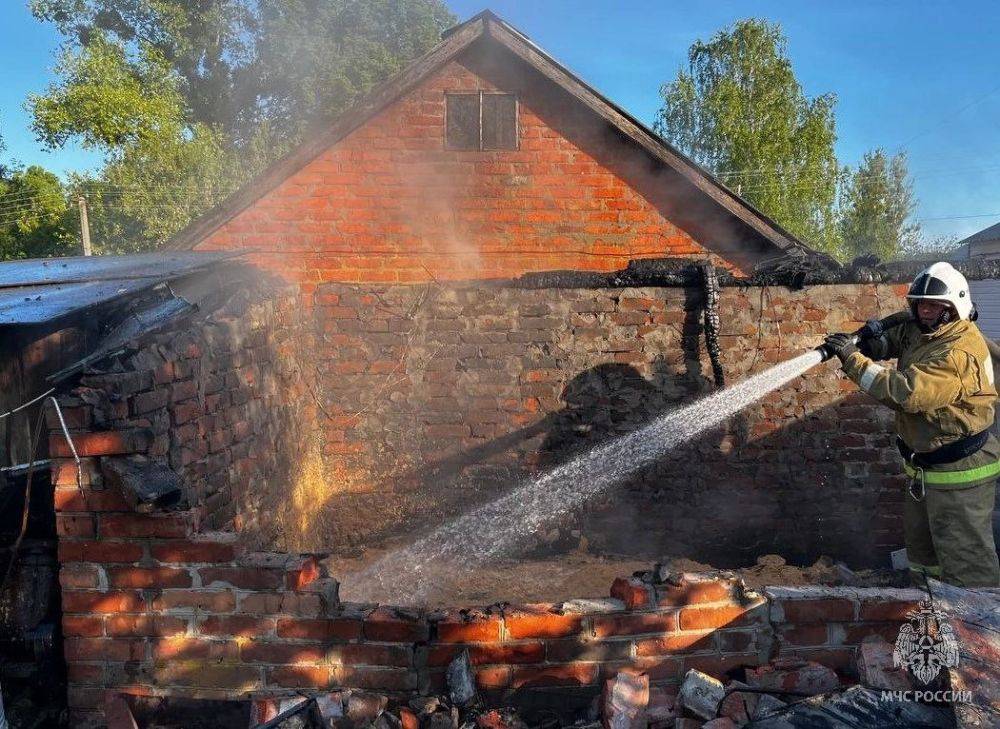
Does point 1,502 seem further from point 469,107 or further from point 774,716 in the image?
point 469,107

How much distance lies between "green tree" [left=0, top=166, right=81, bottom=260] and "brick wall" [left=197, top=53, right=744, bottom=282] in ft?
71.0

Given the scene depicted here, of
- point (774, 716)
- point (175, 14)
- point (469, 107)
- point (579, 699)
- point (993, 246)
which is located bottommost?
point (579, 699)

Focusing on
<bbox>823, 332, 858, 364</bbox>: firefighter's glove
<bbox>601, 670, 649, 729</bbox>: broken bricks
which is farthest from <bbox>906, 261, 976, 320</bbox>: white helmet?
<bbox>601, 670, 649, 729</bbox>: broken bricks

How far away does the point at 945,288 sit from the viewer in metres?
3.89

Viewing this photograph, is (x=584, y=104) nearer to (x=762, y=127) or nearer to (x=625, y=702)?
(x=625, y=702)

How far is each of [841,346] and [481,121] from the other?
4811mm

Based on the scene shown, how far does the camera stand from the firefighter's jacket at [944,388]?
3793 mm

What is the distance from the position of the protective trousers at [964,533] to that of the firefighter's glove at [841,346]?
93cm

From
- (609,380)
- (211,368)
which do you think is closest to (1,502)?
(211,368)

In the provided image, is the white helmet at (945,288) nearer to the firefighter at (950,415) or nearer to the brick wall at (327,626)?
the firefighter at (950,415)

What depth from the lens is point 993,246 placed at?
2520cm

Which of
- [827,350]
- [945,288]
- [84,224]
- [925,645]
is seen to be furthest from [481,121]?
[84,224]

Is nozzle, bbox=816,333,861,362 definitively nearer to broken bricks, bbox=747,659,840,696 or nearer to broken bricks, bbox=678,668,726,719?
broken bricks, bbox=747,659,840,696

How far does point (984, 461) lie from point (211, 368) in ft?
→ 15.0
